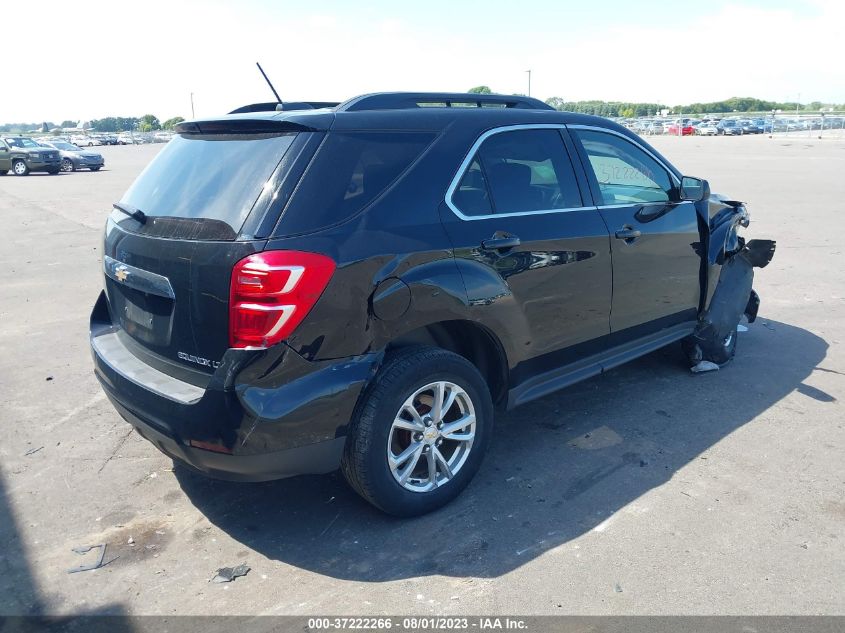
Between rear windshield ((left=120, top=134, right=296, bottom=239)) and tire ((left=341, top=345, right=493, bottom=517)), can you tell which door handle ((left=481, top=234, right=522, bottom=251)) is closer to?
tire ((left=341, top=345, right=493, bottom=517))

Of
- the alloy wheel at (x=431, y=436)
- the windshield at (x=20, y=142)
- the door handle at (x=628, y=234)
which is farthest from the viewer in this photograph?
the windshield at (x=20, y=142)

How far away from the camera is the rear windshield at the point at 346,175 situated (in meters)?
2.99

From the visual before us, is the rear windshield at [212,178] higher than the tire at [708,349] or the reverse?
higher

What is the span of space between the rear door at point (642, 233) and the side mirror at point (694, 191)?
0.05 meters

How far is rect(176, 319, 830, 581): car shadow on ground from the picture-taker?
321 centimetres

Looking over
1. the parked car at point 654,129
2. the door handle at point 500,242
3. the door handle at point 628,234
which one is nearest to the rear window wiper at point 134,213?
the door handle at point 500,242

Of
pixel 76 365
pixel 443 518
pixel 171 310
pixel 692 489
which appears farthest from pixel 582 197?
pixel 76 365

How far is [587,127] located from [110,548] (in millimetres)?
3502

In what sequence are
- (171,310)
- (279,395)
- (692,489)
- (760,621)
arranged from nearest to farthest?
1. (760,621)
2. (279,395)
3. (171,310)
4. (692,489)

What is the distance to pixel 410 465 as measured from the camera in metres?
3.40

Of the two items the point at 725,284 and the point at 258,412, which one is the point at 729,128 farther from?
the point at 258,412

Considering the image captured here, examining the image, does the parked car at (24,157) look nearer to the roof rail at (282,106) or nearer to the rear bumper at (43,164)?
the rear bumper at (43,164)

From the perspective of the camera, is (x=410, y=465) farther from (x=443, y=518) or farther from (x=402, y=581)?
(x=402, y=581)

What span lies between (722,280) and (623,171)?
135 centimetres
